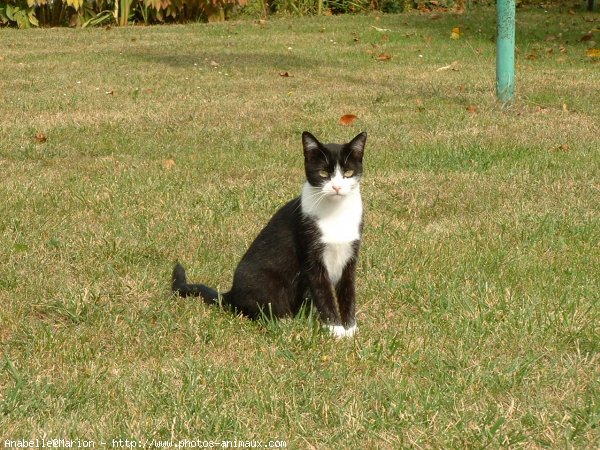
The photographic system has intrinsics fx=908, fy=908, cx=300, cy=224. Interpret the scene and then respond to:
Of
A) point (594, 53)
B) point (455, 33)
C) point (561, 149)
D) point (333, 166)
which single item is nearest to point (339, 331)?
point (333, 166)

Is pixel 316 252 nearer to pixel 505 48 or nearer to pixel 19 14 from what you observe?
pixel 505 48

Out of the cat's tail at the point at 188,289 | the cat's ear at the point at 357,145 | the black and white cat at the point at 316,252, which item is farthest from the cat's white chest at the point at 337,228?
the cat's tail at the point at 188,289

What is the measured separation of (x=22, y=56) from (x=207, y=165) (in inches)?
298

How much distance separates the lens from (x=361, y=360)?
11.8 feet

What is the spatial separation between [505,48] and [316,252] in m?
5.96

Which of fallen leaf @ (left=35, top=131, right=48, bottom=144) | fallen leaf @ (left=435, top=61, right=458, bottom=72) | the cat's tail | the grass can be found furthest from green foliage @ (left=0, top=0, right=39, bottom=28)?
the cat's tail

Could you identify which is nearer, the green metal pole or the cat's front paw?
the cat's front paw

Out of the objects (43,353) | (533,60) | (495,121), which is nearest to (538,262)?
(43,353)

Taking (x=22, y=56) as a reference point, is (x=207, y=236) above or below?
below

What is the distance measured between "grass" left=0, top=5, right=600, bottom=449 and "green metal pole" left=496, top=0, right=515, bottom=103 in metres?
0.22

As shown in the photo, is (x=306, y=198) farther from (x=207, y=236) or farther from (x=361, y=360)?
(x=207, y=236)

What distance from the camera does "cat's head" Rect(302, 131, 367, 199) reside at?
3.85m

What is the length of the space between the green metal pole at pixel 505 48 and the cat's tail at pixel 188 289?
5.71 meters

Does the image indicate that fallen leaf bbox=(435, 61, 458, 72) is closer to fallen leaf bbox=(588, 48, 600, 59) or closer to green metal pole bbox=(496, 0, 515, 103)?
fallen leaf bbox=(588, 48, 600, 59)
